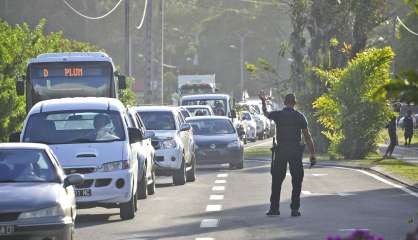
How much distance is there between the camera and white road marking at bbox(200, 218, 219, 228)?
55.4 feet

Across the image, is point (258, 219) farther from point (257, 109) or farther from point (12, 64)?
point (257, 109)

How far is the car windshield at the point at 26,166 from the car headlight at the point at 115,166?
388 centimetres

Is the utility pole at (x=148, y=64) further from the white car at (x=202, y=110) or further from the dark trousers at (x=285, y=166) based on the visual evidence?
the dark trousers at (x=285, y=166)

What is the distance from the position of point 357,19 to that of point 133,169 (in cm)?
2649

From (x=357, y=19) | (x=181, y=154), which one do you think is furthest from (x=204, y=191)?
(x=357, y=19)

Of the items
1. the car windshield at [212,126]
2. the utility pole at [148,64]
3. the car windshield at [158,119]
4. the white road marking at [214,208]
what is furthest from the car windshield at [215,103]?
the white road marking at [214,208]

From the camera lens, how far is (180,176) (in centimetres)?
2677

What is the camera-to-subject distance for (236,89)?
119 metres

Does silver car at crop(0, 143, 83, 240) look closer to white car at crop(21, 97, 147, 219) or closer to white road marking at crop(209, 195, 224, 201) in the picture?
white car at crop(21, 97, 147, 219)

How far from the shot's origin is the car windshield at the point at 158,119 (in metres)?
27.6

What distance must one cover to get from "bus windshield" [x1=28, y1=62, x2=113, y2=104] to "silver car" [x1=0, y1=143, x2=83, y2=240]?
17.9 m

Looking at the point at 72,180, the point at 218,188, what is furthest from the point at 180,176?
the point at 72,180

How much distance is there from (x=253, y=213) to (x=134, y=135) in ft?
6.77

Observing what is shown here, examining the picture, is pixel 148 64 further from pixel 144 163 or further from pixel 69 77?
pixel 144 163
